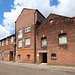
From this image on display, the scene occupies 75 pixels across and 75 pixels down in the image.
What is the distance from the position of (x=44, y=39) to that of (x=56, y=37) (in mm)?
2832

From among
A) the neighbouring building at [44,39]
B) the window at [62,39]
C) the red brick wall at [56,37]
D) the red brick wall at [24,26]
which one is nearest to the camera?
the red brick wall at [56,37]

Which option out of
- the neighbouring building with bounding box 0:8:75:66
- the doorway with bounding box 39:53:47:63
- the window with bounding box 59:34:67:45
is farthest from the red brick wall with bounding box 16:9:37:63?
the window with bounding box 59:34:67:45

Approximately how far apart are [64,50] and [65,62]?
1.81 m

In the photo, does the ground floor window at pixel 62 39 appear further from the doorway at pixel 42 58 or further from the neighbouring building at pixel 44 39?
the doorway at pixel 42 58

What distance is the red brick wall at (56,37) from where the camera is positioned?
12.2 meters

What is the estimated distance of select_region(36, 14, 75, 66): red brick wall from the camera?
12.2 metres

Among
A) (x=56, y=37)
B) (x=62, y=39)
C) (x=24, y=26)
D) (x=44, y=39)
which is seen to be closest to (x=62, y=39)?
(x=62, y=39)

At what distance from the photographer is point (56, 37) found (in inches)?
553

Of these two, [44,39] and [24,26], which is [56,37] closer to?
[44,39]

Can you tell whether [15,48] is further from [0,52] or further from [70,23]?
[70,23]

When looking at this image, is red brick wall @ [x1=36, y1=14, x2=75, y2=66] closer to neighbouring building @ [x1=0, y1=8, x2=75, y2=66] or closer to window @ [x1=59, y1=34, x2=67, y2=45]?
neighbouring building @ [x1=0, y1=8, x2=75, y2=66]

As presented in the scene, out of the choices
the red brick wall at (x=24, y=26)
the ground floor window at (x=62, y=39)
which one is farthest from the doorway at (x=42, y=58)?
the ground floor window at (x=62, y=39)

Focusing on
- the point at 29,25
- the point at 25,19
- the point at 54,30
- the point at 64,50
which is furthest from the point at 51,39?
the point at 25,19

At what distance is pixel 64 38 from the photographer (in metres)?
13.3
